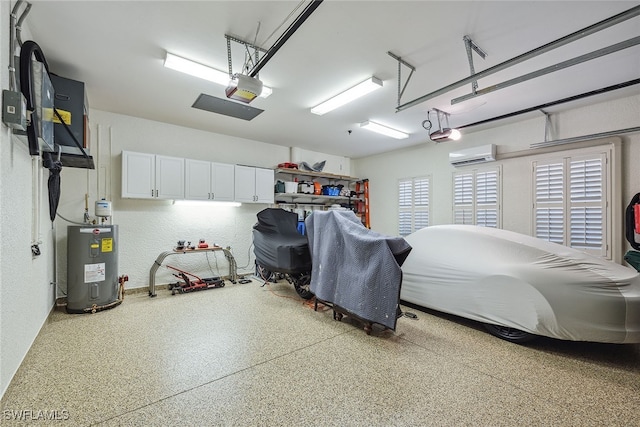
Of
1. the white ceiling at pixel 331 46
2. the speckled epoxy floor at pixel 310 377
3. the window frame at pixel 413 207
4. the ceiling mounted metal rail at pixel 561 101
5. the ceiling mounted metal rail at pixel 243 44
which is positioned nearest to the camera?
the speckled epoxy floor at pixel 310 377

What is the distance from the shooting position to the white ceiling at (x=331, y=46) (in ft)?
7.53

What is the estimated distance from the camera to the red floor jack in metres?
4.69

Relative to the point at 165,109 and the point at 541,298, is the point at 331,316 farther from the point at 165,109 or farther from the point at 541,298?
the point at 165,109

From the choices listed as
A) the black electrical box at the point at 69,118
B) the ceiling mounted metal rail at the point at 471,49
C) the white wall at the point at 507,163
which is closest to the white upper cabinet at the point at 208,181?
the black electrical box at the point at 69,118

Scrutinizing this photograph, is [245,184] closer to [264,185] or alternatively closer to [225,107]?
[264,185]

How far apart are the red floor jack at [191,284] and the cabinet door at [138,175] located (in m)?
1.40

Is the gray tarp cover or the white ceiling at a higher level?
the white ceiling

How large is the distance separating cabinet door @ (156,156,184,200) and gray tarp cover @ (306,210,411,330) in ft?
8.35

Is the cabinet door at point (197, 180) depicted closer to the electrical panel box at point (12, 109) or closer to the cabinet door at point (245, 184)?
the cabinet door at point (245, 184)

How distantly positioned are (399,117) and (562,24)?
237cm

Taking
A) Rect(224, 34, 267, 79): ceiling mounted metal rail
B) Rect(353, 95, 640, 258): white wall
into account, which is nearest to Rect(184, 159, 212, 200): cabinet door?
Rect(224, 34, 267, 79): ceiling mounted metal rail

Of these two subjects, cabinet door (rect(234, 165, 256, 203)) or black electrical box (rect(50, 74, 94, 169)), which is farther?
cabinet door (rect(234, 165, 256, 203))

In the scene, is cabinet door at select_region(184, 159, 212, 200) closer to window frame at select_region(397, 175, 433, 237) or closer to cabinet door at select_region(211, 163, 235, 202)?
cabinet door at select_region(211, 163, 235, 202)

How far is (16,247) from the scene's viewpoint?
2.11 metres
